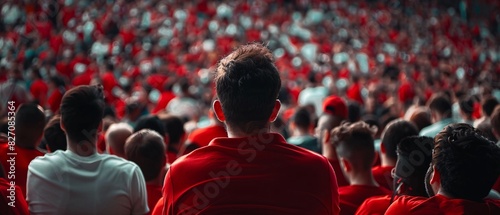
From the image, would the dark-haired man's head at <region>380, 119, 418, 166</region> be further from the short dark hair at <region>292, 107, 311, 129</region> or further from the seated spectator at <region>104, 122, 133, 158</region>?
the short dark hair at <region>292, 107, 311, 129</region>

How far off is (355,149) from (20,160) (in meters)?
1.86

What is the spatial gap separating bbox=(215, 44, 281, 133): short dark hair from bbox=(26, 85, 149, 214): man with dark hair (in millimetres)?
886

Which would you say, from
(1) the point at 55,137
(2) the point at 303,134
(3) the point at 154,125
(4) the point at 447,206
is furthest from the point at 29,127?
(2) the point at 303,134

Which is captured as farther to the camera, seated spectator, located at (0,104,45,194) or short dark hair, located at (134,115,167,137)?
short dark hair, located at (134,115,167,137)

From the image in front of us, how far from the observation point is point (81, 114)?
10.3ft

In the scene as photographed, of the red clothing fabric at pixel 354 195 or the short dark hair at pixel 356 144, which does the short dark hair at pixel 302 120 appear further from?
the red clothing fabric at pixel 354 195

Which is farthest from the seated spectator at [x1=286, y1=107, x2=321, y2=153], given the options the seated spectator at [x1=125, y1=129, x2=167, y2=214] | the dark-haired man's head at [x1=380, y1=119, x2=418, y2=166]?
the seated spectator at [x1=125, y1=129, x2=167, y2=214]

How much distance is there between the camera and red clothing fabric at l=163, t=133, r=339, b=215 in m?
2.30

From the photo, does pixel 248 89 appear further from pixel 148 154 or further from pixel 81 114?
pixel 148 154

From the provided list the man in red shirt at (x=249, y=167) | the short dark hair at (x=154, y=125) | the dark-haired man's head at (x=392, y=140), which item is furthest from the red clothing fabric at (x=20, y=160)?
the dark-haired man's head at (x=392, y=140)

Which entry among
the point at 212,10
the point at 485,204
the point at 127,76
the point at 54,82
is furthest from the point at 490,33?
the point at 485,204

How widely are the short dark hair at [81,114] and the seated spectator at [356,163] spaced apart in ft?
4.48

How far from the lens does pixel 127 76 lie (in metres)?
16.1

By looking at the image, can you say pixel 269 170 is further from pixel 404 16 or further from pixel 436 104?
pixel 404 16
